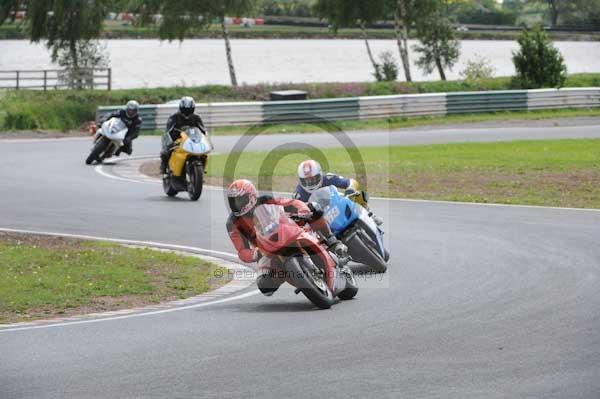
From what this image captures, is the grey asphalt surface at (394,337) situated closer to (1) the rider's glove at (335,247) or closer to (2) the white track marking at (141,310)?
(2) the white track marking at (141,310)

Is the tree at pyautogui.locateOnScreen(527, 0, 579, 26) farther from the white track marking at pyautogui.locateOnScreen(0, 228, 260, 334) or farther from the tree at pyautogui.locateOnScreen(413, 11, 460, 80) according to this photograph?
the white track marking at pyautogui.locateOnScreen(0, 228, 260, 334)

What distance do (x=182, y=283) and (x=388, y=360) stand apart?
4661 mm

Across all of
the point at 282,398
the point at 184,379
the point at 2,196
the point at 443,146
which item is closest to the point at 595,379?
the point at 282,398

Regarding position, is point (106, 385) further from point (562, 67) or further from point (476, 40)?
point (476, 40)

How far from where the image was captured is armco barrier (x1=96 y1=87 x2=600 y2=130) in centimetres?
3416

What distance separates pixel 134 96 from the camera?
124 ft

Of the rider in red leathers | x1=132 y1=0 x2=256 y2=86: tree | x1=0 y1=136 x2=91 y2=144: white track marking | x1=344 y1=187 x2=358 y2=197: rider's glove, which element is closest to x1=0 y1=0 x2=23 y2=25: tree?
x1=132 y1=0 x2=256 y2=86: tree

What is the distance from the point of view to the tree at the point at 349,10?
50281mm

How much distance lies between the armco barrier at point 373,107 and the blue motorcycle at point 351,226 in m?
20.2

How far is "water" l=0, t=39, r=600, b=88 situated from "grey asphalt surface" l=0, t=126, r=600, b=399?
2049 inches

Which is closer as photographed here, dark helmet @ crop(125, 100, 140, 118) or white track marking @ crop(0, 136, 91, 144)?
dark helmet @ crop(125, 100, 140, 118)

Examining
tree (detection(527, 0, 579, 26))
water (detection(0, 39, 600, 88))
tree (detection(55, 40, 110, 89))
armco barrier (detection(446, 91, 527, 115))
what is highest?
tree (detection(527, 0, 579, 26))

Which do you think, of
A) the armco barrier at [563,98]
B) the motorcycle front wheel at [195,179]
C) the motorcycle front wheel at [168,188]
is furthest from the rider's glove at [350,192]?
the armco barrier at [563,98]

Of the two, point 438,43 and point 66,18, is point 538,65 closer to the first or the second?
point 438,43
